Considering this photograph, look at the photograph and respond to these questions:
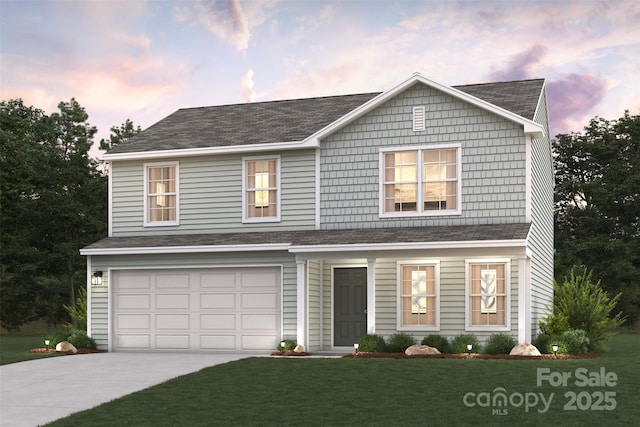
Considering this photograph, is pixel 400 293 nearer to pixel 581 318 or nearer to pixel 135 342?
pixel 581 318

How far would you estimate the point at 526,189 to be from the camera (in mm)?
20234

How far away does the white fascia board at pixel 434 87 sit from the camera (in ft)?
65.8

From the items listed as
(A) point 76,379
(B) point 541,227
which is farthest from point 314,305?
(A) point 76,379

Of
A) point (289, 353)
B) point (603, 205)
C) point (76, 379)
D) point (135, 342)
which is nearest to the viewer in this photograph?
point (76, 379)

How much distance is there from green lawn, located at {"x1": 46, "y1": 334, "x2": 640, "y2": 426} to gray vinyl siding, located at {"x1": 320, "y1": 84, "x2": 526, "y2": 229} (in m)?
4.74

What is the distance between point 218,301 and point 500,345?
771cm

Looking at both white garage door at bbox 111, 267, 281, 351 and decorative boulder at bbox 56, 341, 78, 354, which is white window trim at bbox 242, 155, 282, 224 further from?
decorative boulder at bbox 56, 341, 78, 354

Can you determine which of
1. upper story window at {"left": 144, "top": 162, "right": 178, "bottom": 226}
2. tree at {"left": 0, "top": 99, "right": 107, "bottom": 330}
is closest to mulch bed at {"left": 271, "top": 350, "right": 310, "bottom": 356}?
upper story window at {"left": 144, "top": 162, "right": 178, "bottom": 226}

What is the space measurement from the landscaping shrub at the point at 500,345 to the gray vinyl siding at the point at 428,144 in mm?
3004

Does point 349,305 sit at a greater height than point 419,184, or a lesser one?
lesser

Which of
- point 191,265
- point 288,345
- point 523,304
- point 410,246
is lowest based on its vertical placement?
point 288,345

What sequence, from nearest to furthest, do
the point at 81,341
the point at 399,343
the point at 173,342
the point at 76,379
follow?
the point at 76,379
the point at 399,343
the point at 173,342
the point at 81,341

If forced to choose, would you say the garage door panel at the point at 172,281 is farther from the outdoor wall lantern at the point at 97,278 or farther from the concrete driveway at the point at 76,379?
the concrete driveway at the point at 76,379

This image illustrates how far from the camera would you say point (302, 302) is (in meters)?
20.9
